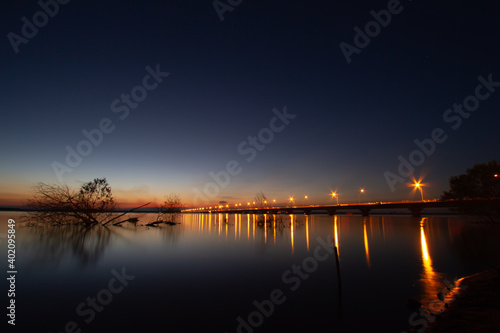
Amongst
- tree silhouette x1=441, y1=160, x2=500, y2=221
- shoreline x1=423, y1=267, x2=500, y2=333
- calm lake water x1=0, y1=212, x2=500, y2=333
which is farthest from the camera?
tree silhouette x1=441, y1=160, x2=500, y2=221

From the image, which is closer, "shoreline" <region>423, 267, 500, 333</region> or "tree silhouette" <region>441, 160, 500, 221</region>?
"shoreline" <region>423, 267, 500, 333</region>

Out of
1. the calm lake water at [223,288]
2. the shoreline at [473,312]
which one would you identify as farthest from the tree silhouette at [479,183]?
the shoreline at [473,312]

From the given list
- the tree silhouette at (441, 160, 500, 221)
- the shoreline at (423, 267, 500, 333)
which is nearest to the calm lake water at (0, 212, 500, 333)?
the shoreline at (423, 267, 500, 333)

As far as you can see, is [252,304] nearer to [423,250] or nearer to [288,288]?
[288,288]

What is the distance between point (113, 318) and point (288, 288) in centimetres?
977

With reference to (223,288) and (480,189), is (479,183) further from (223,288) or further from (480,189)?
(223,288)

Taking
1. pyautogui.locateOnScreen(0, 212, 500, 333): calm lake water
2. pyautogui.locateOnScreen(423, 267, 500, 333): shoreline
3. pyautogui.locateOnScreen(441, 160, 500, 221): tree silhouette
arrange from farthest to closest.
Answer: pyautogui.locateOnScreen(441, 160, 500, 221): tree silhouette < pyautogui.locateOnScreen(0, 212, 500, 333): calm lake water < pyautogui.locateOnScreen(423, 267, 500, 333): shoreline

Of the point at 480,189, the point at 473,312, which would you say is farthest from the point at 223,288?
the point at 480,189

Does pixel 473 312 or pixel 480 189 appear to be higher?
pixel 480 189

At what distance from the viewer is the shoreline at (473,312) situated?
922 cm

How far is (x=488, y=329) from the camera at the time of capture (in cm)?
880

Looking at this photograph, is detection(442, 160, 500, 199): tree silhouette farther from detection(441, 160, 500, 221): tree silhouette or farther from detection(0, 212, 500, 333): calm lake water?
detection(0, 212, 500, 333): calm lake water

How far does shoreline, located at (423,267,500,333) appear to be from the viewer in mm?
9219

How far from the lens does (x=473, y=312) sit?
10414 millimetres
